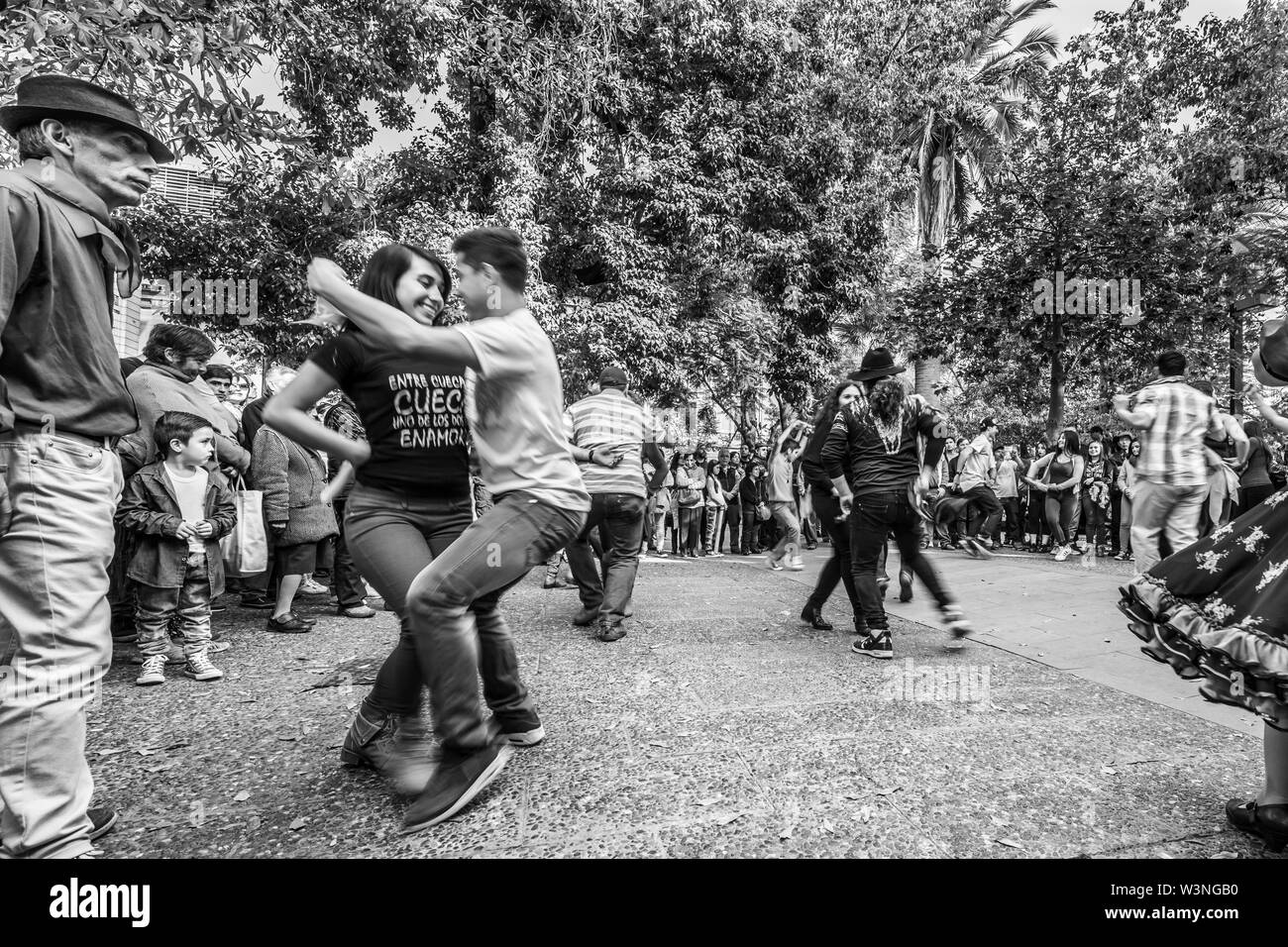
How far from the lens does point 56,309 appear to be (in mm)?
2064

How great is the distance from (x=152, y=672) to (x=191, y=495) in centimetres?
98

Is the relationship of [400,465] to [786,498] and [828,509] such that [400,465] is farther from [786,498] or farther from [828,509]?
Answer: [786,498]

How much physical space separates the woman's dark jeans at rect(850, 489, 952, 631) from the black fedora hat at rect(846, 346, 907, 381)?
0.81 metres

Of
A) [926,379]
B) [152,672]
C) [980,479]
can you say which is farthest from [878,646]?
[926,379]

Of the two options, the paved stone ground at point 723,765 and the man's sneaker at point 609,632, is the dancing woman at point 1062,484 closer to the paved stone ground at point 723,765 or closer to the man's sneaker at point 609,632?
the paved stone ground at point 723,765

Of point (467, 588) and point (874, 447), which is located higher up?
point (874, 447)

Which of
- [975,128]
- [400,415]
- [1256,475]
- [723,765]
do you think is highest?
[975,128]

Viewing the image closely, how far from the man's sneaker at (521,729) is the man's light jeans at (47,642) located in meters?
1.35

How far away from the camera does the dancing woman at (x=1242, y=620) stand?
6.84 feet

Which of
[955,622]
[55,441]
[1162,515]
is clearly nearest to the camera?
[55,441]

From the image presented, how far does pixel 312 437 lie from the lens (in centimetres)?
234

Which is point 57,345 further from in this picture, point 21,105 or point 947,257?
point 947,257

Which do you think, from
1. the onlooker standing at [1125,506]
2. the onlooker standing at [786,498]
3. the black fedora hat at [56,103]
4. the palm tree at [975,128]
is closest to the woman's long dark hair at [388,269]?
the black fedora hat at [56,103]
